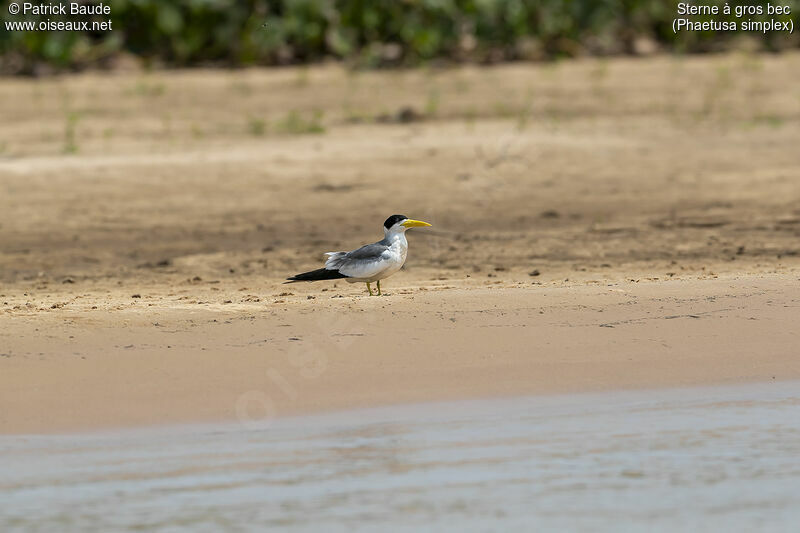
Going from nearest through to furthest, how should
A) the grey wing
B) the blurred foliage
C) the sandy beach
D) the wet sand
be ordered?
the wet sand, the sandy beach, the grey wing, the blurred foliage

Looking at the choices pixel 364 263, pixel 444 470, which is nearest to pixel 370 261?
pixel 364 263

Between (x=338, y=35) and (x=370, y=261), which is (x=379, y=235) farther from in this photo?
(x=338, y=35)

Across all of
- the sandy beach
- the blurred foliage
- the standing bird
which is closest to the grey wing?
the standing bird

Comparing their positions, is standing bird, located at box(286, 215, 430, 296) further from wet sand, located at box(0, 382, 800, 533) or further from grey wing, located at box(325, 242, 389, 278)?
wet sand, located at box(0, 382, 800, 533)

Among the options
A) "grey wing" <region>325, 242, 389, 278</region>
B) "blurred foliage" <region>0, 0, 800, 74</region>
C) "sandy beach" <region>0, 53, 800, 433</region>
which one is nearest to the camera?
"sandy beach" <region>0, 53, 800, 433</region>

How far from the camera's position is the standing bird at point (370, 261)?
7.46 meters

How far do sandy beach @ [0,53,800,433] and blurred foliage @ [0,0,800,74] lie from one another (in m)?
0.53

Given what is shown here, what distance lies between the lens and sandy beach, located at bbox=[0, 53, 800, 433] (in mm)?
6531

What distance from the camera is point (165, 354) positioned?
262 inches

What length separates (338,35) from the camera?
1614cm

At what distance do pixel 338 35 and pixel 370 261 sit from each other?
358 inches

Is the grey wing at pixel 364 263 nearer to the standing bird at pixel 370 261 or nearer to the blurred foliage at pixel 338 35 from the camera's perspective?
the standing bird at pixel 370 261

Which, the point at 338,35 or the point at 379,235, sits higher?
the point at 338,35

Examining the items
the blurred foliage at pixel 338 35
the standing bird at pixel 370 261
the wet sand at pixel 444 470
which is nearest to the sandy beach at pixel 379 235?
the standing bird at pixel 370 261
